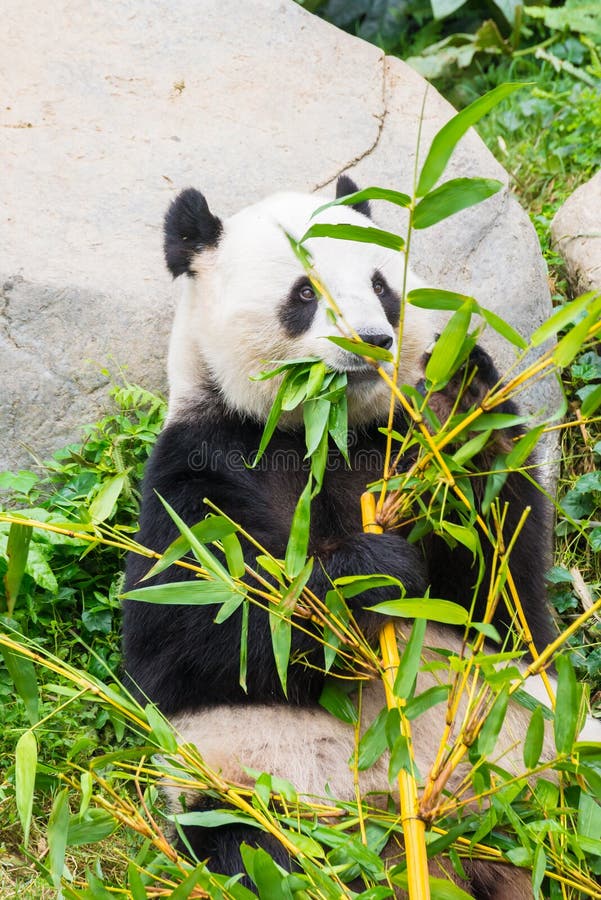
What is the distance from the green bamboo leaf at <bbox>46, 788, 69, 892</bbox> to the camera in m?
2.25

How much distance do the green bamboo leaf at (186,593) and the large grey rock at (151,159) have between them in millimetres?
2165

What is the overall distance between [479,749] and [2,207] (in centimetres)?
340

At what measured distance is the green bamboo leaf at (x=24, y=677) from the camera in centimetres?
244

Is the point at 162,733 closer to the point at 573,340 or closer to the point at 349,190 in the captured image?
the point at 573,340

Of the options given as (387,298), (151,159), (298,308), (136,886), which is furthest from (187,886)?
(151,159)

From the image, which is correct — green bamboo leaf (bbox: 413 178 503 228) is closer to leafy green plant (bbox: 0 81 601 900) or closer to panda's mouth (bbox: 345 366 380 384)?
leafy green plant (bbox: 0 81 601 900)

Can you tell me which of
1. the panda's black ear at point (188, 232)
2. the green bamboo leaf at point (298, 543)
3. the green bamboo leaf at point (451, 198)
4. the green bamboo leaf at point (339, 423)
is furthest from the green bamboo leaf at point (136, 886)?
the panda's black ear at point (188, 232)

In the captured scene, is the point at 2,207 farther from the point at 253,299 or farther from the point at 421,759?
the point at 421,759

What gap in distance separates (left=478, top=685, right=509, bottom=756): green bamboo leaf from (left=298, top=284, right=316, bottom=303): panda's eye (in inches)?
61.4

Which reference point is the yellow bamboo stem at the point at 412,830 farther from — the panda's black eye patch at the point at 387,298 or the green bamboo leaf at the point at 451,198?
the panda's black eye patch at the point at 387,298

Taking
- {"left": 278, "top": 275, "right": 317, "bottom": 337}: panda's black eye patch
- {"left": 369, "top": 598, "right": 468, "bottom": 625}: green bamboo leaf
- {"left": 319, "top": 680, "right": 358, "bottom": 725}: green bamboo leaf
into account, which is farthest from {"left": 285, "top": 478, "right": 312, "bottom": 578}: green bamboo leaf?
{"left": 278, "top": 275, "right": 317, "bottom": 337}: panda's black eye patch

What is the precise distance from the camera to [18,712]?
3.79m

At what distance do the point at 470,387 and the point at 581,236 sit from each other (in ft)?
7.20

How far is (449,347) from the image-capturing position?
247 centimetres
